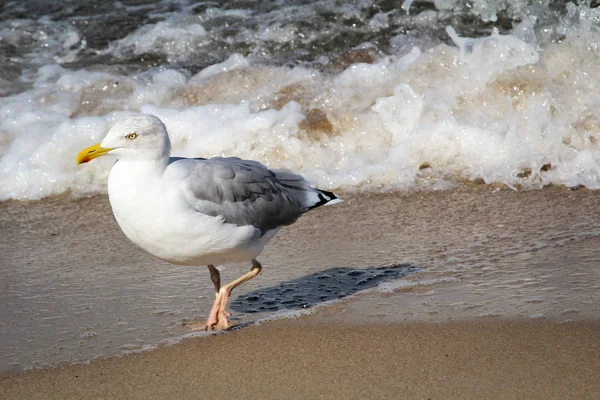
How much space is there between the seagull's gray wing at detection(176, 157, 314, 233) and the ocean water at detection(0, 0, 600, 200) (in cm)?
172

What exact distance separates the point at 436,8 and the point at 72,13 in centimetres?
464

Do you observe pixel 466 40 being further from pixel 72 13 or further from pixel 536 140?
pixel 72 13

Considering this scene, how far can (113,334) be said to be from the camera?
4.38 meters

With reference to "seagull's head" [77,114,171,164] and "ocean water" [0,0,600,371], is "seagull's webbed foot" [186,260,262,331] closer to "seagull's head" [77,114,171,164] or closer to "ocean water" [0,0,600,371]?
"ocean water" [0,0,600,371]

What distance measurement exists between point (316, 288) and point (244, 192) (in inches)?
28.3

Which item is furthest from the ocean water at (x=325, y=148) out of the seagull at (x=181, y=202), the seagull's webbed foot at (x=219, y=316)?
the seagull at (x=181, y=202)

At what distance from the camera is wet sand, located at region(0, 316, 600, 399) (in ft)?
11.9

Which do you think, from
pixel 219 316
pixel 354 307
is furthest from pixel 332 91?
pixel 219 316

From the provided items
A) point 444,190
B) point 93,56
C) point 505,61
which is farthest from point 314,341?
point 93,56

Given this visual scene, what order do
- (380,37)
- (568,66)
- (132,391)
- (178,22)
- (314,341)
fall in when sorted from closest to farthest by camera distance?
1. (132,391)
2. (314,341)
3. (568,66)
4. (380,37)
5. (178,22)

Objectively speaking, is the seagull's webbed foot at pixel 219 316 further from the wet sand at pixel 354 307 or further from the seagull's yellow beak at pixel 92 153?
the seagull's yellow beak at pixel 92 153

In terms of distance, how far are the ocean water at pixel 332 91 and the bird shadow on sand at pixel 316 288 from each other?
172cm

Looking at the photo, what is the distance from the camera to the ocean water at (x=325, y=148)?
15.5 ft

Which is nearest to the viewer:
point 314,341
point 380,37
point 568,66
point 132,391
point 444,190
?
point 132,391
